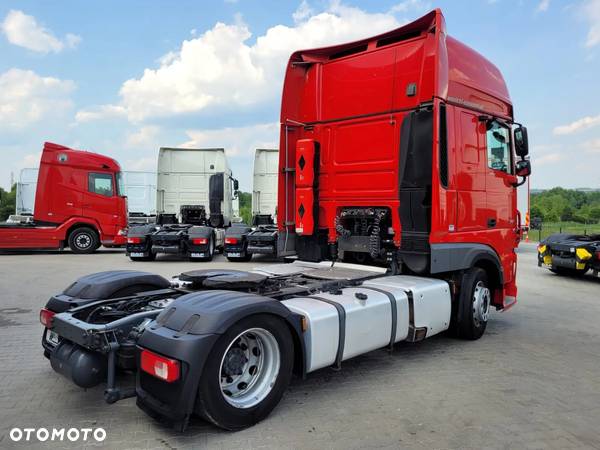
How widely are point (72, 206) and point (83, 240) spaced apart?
120cm

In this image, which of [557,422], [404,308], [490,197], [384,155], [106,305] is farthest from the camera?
[490,197]

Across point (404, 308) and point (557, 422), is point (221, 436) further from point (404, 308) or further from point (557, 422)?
point (557, 422)

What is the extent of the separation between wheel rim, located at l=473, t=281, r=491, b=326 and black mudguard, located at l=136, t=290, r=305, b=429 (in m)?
3.07

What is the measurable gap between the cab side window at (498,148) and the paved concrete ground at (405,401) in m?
2.15

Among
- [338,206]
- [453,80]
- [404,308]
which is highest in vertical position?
[453,80]

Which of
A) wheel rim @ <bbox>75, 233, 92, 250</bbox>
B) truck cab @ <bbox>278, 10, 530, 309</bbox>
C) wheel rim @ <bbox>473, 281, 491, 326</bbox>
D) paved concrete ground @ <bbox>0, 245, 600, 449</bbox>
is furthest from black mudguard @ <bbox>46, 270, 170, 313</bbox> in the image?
wheel rim @ <bbox>75, 233, 92, 250</bbox>

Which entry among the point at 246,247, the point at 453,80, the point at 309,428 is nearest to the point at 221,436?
the point at 309,428

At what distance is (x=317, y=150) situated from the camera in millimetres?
5828

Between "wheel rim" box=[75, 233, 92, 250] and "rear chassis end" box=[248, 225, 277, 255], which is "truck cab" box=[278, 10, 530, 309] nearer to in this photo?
"rear chassis end" box=[248, 225, 277, 255]

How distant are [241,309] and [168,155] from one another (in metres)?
14.1

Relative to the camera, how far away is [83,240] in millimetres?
15383

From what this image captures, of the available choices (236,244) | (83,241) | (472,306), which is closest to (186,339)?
(472,306)

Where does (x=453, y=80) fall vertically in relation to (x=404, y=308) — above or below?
above

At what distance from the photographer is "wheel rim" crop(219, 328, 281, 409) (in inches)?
127
